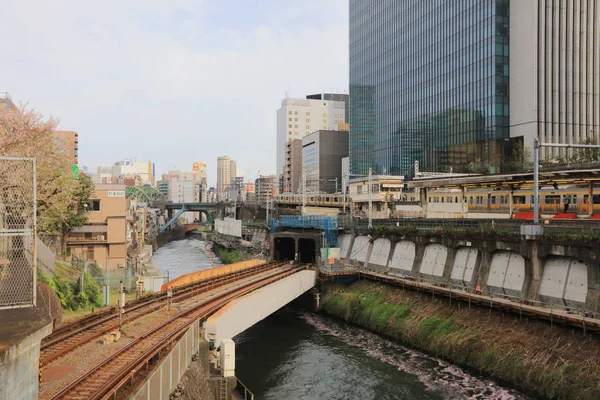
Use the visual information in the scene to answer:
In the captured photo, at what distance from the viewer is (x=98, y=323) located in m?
25.7

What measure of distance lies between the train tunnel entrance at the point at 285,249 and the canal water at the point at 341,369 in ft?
58.1

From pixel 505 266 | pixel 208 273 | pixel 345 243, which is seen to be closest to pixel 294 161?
pixel 345 243

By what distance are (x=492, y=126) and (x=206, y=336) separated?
68121 millimetres

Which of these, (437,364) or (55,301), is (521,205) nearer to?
(437,364)

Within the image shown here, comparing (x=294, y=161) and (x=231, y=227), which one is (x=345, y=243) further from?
(x=294, y=161)

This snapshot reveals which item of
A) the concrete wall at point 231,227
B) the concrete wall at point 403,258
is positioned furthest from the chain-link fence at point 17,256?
the concrete wall at point 231,227

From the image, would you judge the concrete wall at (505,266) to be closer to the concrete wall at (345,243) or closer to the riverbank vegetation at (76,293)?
the concrete wall at (345,243)

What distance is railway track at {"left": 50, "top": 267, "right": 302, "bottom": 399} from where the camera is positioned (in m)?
16.3

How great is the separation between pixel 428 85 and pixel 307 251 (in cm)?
5451

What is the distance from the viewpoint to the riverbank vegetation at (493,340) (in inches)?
970

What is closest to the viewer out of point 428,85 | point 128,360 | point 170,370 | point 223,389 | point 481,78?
point 170,370

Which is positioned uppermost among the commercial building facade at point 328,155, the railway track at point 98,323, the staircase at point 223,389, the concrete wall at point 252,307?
the commercial building facade at point 328,155

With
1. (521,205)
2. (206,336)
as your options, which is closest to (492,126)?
(521,205)

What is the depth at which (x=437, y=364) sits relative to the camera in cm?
3102
